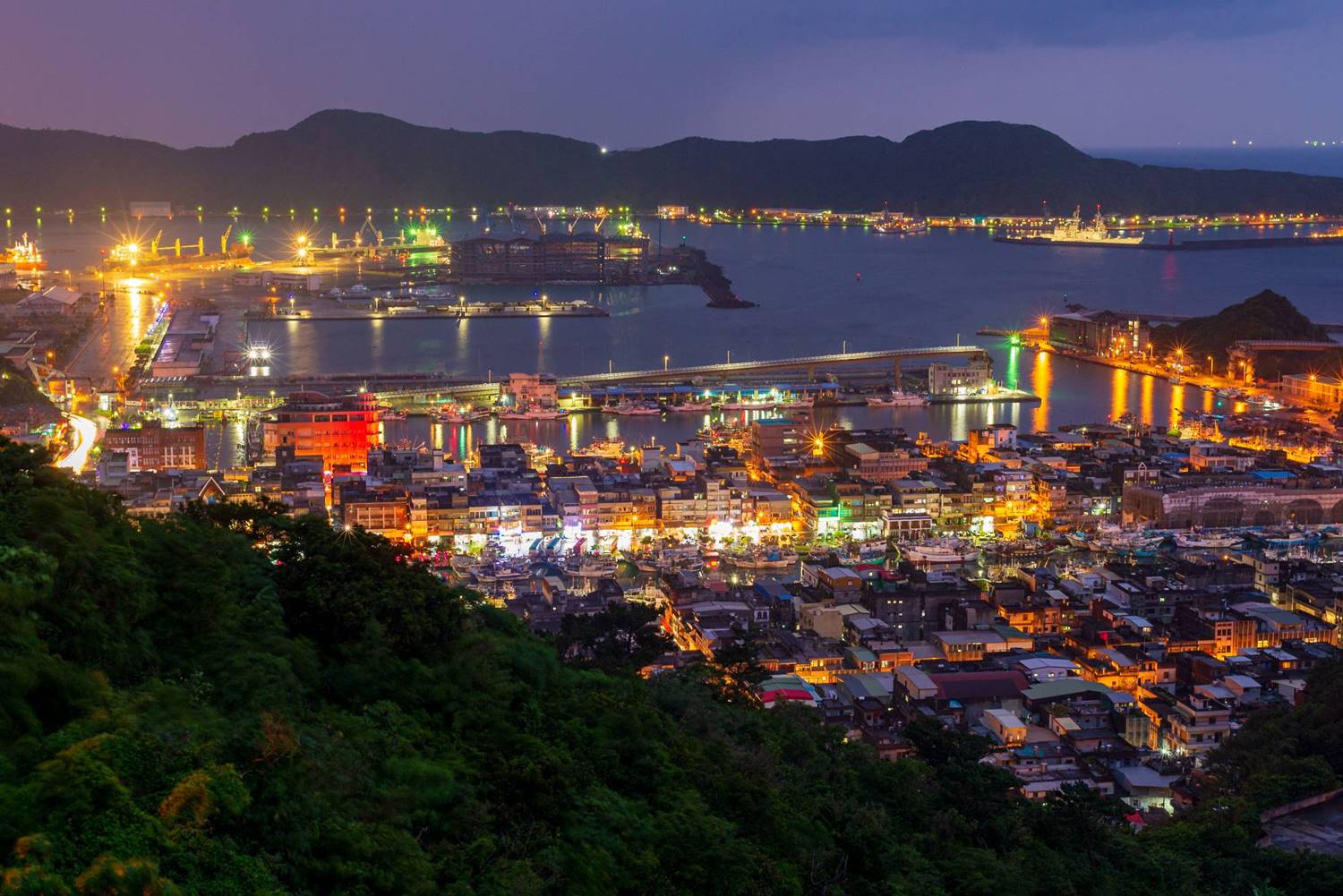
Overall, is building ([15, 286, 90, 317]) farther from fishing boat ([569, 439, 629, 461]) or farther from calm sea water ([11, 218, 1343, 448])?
fishing boat ([569, 439, 629, 461])

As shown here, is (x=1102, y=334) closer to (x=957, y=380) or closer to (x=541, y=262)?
(x=957, y=380)

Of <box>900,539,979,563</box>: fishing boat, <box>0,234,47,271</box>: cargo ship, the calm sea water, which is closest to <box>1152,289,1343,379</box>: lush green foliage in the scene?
the calm sea water

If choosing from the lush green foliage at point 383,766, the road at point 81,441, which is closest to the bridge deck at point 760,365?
the road at point 81,441

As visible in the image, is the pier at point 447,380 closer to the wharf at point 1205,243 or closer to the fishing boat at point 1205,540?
the fishing boat at point 1205,540

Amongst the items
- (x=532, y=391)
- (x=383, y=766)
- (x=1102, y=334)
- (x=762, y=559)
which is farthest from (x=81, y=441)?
(x=1102, y=334)

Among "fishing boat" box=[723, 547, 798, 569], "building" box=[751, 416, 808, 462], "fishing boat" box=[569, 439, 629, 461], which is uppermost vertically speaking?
"building" box=[751, 416, 808, 462]

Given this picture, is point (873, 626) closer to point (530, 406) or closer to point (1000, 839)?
point (1000, 839)
